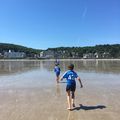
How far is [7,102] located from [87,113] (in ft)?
12.7

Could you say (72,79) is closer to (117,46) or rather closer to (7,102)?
(7,102)

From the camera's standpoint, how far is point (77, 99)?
12.0 meters

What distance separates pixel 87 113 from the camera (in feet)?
30.3

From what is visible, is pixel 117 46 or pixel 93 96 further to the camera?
pixel 117 46

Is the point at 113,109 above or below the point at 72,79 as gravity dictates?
below

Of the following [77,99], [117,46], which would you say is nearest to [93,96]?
[77,99]

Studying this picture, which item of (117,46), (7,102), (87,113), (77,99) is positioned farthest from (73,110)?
(117,46)

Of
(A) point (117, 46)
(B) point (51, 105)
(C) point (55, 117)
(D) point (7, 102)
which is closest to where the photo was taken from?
(C) point (55, 117)

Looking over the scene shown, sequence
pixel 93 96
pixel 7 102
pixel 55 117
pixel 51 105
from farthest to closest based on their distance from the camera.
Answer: pixel 93 96 < pixel 7 102 < pixel 51 105 < pixel 55 117

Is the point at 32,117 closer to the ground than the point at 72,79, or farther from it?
closer to the ground

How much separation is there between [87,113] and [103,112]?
564 millimetres

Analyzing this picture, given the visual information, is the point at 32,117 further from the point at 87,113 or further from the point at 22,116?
the point at 87,113

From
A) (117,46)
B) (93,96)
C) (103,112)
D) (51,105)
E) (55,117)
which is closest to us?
(55,117)

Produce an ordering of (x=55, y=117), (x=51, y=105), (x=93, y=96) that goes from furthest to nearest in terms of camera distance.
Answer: (x=93, y=96) < (x=51, y=105) < (x=55, y=117)
